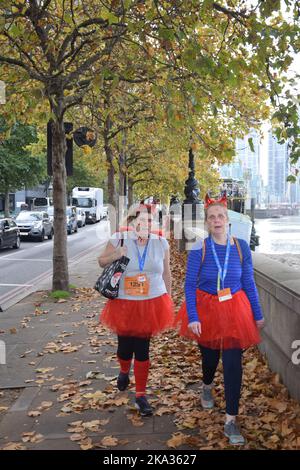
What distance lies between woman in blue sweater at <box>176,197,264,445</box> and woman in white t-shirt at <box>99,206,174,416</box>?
49 centimetres

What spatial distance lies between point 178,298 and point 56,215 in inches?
125

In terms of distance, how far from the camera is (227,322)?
4.07 metres

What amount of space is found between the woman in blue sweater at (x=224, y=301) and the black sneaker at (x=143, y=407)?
0.84 metres

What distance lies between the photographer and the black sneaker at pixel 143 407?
15.2 feet

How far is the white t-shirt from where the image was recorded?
4723 mm

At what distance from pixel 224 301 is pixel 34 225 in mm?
27736

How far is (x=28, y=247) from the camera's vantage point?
27.4m

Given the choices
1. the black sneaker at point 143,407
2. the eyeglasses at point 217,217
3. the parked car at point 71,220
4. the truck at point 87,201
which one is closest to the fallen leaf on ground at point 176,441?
the black sneaker at point 143,407

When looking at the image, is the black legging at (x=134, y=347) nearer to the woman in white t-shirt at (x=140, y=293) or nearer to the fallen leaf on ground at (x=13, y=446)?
the woman in white t-shirt at (x=140, y=293)

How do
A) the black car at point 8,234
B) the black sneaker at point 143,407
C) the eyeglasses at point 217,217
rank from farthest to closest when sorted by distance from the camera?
the black car at point 8,234 < the black sneaker at point 143,407 < the eyeglasses at point 217,217

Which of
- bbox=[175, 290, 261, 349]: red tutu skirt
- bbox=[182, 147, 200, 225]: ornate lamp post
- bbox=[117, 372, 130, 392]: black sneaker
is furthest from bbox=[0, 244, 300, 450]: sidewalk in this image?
bbox=[182, 147, 200, 225]: ornate lamp post

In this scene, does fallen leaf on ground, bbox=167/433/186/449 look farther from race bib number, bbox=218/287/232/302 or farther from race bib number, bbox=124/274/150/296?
race bib number, bbox=124/274/150/296
